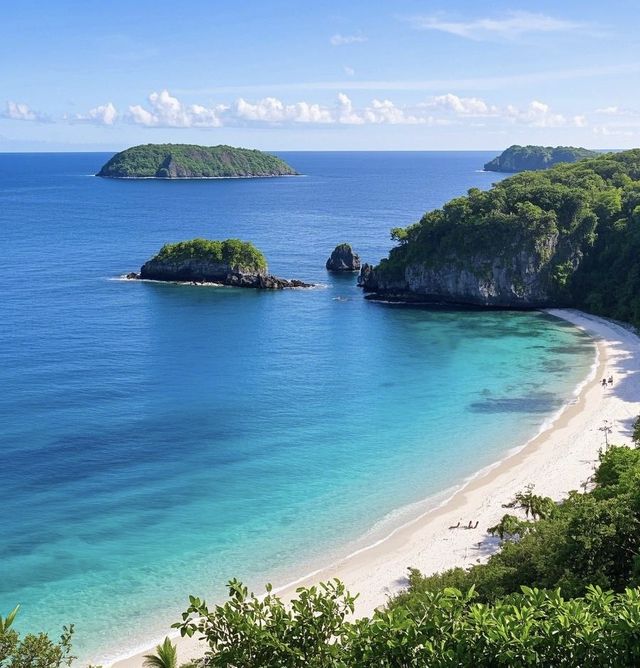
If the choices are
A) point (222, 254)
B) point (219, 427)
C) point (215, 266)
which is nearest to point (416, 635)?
point (219, 427)

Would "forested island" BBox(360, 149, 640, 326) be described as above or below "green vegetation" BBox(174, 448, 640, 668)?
above

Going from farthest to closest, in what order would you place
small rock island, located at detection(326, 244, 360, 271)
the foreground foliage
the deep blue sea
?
1. small rock island, located at detection(326, 244, 360, 271)
2. the deep blue sea
3. the foreground foliage

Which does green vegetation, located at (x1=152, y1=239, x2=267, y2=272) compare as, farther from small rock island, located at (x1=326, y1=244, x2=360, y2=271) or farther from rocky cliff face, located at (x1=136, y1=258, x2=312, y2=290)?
small rock island, located at (x1=326, y1=244, x2=360, y2=271)

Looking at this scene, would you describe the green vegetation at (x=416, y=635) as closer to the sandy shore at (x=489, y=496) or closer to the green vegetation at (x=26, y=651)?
the green vegetation at (x=26, y=651)

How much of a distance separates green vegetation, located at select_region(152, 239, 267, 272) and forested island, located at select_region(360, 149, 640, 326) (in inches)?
912

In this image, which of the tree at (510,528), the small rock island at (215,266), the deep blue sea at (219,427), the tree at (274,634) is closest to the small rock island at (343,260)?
the small rock island at (215,266)

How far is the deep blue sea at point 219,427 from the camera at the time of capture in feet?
115

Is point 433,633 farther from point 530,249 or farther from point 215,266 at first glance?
point 215,266

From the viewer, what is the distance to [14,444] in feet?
157

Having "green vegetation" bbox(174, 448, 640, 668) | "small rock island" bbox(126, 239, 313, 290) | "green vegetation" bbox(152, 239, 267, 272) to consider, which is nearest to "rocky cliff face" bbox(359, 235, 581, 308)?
"small rock island" bbox(126, 239, 313, 290)

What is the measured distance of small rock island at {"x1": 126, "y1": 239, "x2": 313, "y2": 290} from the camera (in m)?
108

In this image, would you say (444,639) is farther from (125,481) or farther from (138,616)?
(125,481)

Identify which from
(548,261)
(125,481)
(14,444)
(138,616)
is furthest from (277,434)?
(548,261)

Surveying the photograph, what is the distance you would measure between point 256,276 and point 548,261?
40736 millimetres
